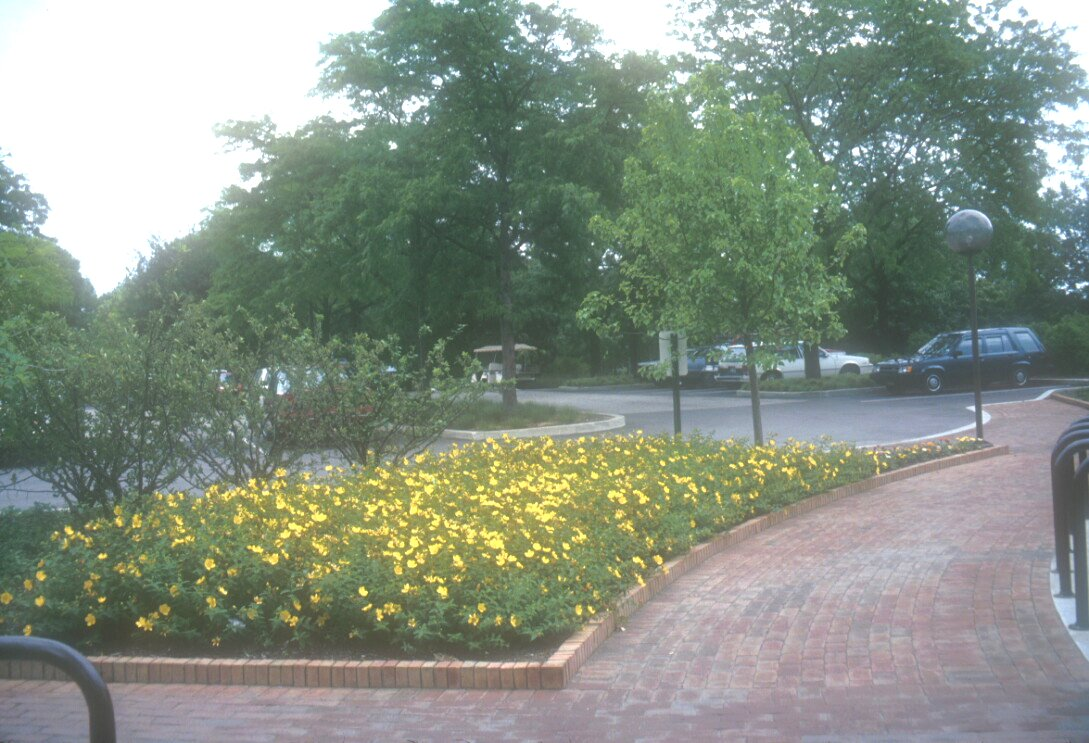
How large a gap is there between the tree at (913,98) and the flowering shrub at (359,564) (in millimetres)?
26488

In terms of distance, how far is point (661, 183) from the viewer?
596 inches

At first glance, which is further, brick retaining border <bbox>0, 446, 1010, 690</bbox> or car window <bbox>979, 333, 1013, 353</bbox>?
car window <bbox>979, 333, 1013, 353</bbox>

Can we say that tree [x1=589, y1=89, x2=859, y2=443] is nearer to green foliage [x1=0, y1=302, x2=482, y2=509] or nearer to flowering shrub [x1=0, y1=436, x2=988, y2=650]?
green foliage [x1=0, y1=302, x2=482, y2=509]

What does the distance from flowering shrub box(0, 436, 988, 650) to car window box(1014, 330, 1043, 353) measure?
84.3ft

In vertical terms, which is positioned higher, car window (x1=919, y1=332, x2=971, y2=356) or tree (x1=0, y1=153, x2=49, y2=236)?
tree (x1=0, y1=153, x2=49, y2=236)

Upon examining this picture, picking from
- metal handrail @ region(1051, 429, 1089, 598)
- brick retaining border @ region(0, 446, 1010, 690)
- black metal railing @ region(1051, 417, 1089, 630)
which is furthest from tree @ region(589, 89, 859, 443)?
brick retaining border @ region(0, 446, 1010, 690)

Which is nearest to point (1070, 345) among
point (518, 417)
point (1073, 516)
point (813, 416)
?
point (813, 416)

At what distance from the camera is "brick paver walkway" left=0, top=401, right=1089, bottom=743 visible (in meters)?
5.07

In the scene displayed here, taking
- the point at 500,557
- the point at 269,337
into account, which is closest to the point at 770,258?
the point at 269,337

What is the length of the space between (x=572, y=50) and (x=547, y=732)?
22.7 m

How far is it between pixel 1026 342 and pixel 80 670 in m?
33.1

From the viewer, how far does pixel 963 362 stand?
101 ft

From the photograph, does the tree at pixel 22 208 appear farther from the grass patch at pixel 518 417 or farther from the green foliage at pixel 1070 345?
the green foliage at pixel 1070 345

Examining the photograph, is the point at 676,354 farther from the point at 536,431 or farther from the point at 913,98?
the point at 913,98
